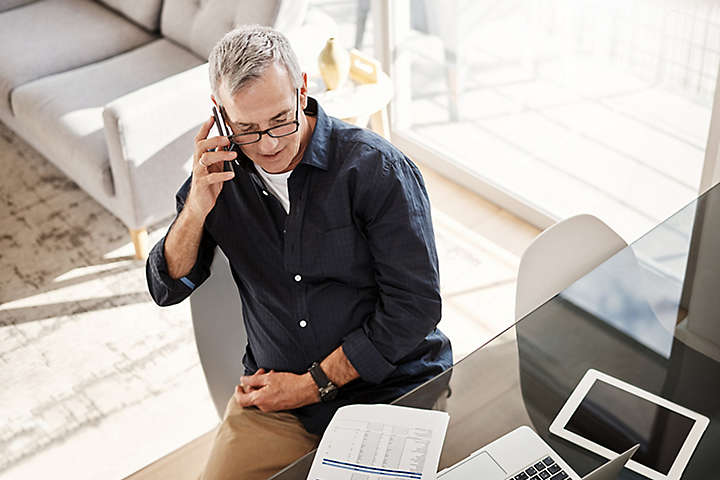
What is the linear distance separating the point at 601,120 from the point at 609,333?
137 centimetres

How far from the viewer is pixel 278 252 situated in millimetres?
1754

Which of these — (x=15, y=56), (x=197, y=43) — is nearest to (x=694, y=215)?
(x=197, y=43)

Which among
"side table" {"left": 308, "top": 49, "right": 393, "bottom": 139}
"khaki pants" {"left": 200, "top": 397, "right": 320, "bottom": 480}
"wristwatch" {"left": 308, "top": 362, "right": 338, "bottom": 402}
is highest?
"side table" {"left": 308, "top": 49, "right": 393, "bottom": 139}

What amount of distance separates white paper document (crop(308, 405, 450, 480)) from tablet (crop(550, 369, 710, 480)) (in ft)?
0.68

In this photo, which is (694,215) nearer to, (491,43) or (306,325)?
(306,325)

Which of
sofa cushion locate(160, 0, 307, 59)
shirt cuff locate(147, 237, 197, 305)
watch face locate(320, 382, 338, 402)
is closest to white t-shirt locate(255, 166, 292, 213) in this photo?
shirt cuff locate(147, 237, 197, 305)

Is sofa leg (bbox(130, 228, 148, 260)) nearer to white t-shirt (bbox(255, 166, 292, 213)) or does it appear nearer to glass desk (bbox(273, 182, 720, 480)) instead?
white t-shirt (bbox(255, 166, 292, 213))

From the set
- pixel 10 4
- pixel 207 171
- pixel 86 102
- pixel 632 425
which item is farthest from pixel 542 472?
pixel 10 4

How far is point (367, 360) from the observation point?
173cm

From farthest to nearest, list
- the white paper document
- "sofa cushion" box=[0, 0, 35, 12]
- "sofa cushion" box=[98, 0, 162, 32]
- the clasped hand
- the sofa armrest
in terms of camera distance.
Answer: "sofa cushion" box=[0, 0, 35, 12] < "sofa cushion" box=[98, 0, 162, 32] < the sofa armrest < the clasped hand < the white paper document

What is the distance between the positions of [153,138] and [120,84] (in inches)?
22.2

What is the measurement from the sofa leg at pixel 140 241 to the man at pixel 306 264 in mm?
1246

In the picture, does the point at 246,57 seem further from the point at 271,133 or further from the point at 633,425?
the point at 633,425

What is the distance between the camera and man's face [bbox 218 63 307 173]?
1.56 m
